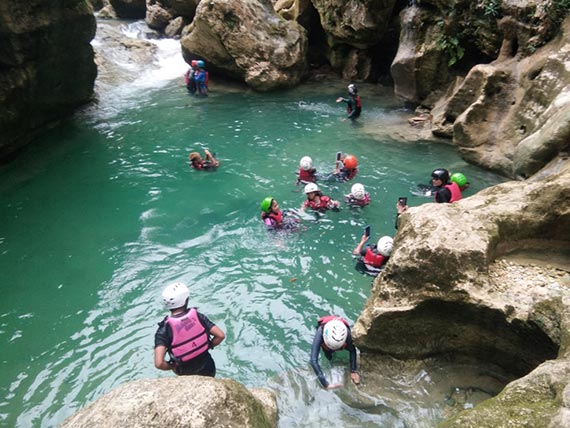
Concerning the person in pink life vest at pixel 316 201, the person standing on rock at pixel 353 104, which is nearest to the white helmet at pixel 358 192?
the person in pink life vest at pixel 316 201

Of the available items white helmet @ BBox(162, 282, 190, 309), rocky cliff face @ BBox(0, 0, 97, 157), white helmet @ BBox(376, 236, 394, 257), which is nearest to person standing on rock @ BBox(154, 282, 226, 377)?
white helmet @ BBox(162, 282, 190, 309)

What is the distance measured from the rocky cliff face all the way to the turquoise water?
983 millimetres

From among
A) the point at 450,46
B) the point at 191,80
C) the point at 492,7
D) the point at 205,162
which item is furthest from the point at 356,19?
the point at 205,162

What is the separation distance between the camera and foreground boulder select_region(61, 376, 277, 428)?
148 inches

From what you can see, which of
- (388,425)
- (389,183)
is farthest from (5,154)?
(388,425)

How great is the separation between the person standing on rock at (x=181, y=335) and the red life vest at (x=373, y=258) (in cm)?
417

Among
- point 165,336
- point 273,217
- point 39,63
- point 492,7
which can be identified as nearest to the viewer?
point 165,336

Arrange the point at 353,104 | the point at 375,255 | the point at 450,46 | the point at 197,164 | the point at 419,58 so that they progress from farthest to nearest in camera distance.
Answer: the point at 353,104 < the point at 419,58 < the point at 450,46 < the point at 197,164 < the point at 375,255

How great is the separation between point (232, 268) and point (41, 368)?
4.12 m

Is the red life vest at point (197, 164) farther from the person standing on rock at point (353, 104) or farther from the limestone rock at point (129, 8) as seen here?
the limestone rock at point (129, 8)

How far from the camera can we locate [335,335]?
640 centimetres

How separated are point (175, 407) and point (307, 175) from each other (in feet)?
31.6

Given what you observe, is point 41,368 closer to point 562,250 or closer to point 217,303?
point 217,303

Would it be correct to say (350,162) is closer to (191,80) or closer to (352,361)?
(352,361)
